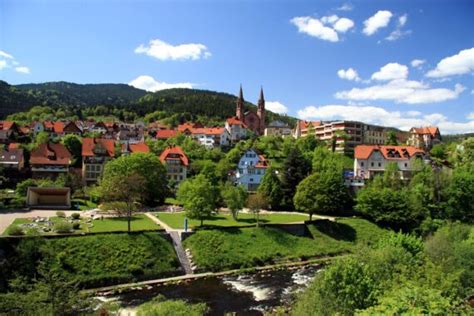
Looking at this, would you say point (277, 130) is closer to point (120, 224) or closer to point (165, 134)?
point (165, 134)

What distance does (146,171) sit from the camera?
2189 inches

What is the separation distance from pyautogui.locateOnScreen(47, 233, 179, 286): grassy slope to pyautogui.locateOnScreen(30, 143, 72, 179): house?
29.8m

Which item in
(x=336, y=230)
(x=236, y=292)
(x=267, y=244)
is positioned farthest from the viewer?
(x=336, y=230)

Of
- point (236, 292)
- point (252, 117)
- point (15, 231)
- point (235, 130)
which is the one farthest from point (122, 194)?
point (252, 117)

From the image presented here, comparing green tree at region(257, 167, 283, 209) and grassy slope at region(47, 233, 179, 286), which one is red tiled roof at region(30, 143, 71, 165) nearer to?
grassy slope at region(47, 233, 179, 286)

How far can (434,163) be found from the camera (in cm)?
7900

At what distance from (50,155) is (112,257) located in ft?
113

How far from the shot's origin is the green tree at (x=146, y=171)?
5450 centimetres

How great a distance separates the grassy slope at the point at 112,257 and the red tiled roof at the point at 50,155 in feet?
99.8

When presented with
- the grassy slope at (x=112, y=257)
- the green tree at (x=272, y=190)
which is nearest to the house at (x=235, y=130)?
the green tree at (x=272, y=190)

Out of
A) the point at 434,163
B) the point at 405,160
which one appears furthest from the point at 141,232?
the point at 434,163

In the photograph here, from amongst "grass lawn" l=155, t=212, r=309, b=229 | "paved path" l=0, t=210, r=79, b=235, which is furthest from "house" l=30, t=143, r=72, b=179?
"grass lawn" l=155, t=212, r=309, b=229

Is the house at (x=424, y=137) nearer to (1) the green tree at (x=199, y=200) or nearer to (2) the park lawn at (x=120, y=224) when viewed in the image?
(1) the green tree at (x=199, y=200)

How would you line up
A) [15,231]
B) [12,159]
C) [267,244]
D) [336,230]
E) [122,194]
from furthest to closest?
[12,159]
[336,230]
[267,244]
[122,194]
[15,231]
